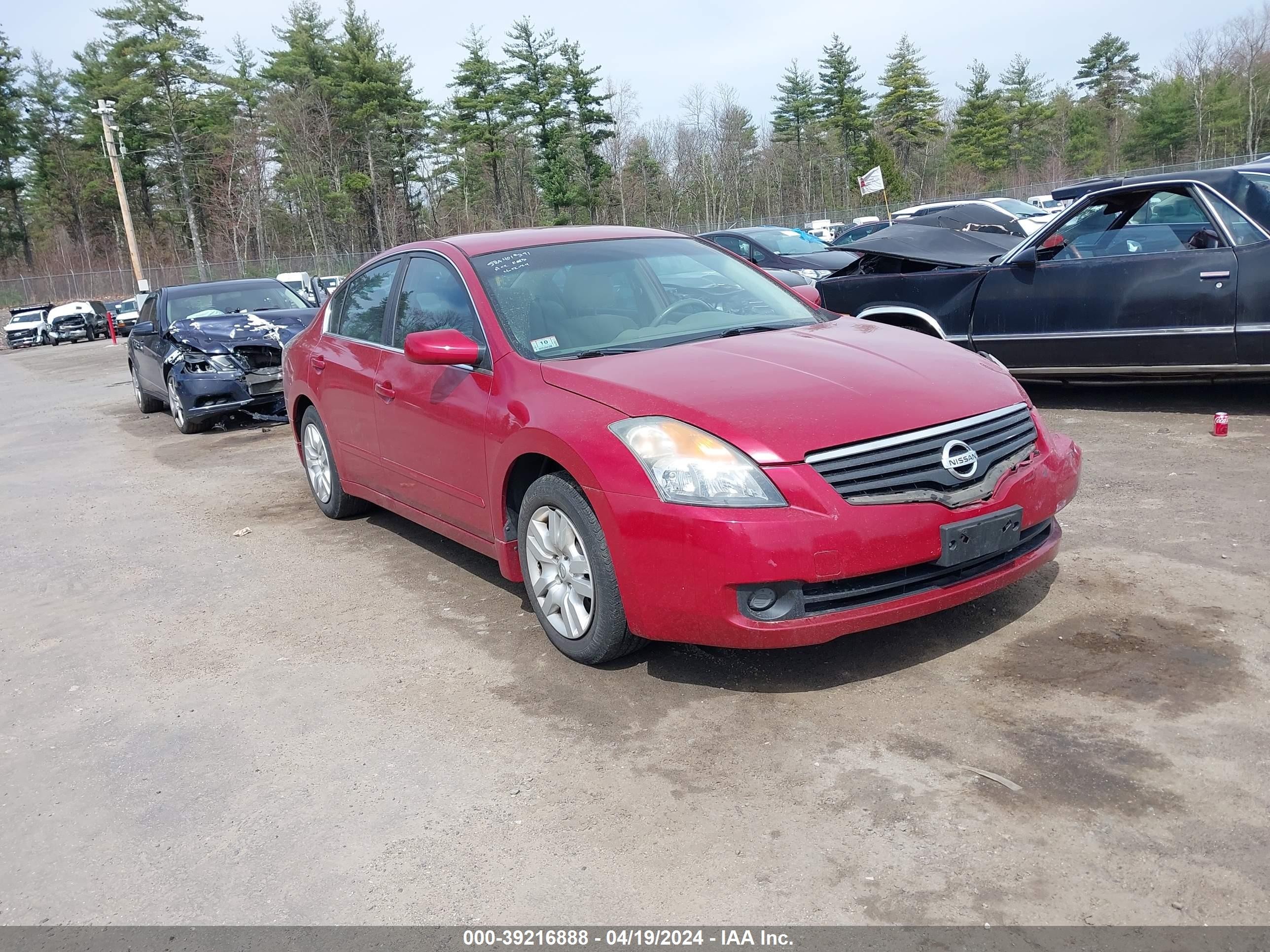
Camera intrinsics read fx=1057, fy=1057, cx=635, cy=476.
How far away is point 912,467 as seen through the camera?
3.51m

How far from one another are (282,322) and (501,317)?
7.21 m

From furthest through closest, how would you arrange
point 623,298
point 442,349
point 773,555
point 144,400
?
point 144,400 < point 623,298 < point 442,349 < point 773,555

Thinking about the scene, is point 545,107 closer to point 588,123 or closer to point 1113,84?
point 588,123

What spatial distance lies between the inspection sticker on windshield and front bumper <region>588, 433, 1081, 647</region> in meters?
0.92

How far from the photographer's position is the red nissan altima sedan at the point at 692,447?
3436 mm

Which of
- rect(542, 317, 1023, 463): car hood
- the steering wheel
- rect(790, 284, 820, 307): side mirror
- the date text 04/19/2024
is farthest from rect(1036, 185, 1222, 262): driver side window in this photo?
the date text 04/19/2024

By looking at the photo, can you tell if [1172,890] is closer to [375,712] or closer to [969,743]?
[969,743]

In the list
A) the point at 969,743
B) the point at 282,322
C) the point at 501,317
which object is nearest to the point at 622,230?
the point at 501,317

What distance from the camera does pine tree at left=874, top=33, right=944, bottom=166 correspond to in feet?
233

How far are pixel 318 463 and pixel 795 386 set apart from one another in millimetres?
3894

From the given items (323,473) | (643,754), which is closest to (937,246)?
(323,473)

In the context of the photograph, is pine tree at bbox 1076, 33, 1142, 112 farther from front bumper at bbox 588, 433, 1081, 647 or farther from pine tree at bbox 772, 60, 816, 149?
front bumper at bbox 588, 433, 1081, 647

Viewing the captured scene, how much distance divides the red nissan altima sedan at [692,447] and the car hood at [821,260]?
32.7 ft

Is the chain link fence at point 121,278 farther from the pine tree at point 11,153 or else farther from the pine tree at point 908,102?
the pine tree at point 908,102
